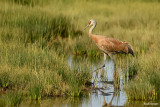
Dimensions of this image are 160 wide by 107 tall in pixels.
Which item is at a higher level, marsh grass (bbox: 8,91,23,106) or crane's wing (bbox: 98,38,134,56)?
crane's wing (bbox: 98,38,134,56)

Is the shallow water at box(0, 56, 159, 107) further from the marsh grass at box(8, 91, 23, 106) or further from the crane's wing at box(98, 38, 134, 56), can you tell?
the crane's wing at box(98, 38, 134, 56)

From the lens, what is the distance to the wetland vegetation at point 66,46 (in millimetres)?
8273

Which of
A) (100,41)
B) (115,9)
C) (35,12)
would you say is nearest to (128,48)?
(100,41)

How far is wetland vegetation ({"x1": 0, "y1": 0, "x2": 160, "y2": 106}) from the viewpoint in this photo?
827 centimetres

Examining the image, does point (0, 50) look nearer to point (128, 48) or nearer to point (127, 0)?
point (128, 48)

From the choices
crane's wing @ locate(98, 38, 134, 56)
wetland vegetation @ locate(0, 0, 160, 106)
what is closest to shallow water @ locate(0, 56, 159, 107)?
wetland vegetation @ locate(0, 0, 160, 106)

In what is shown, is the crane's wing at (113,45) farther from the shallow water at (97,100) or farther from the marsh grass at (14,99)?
the marsh grass at (14,99)

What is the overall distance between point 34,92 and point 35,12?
7611 mm

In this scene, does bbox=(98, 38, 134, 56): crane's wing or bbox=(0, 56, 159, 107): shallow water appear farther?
bbox=(98, 38, 134, 56): crane's wing

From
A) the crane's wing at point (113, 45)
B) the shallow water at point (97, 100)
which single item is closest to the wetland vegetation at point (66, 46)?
the shallow water at point (97, 100)

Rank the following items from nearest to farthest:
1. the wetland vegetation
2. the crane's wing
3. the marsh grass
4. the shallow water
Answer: the marsh grass < the shallow water < the wetland vegetation < the crane's wing

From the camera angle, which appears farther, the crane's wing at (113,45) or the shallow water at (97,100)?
the crane's wing at (113,45)

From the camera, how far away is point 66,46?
47.4 feet

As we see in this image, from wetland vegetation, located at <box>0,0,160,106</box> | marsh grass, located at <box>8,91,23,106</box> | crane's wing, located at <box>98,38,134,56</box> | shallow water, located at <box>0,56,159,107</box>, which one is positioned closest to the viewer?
marsh grass, located at <box>8,91,23,106</box>
